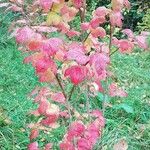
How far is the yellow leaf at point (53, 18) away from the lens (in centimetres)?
203

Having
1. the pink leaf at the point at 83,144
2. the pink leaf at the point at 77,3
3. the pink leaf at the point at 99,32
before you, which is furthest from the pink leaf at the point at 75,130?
the pink leaf at the point at 77,3

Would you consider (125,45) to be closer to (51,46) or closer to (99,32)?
(99,32)

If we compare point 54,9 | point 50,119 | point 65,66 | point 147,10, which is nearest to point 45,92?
point 50,119

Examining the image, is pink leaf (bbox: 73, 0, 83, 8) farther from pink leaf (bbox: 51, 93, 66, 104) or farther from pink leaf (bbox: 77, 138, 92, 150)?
pink leaf (bbox: 77, 138, 92, 150)

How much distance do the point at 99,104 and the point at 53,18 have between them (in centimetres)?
182

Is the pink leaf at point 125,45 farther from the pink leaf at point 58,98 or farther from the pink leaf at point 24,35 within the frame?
the pink leaf at point 24,35

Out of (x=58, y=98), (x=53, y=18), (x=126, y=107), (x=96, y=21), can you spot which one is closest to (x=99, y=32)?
(x=96, y=21)

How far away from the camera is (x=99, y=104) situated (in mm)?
3746

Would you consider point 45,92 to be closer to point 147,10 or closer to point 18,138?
point 18,138

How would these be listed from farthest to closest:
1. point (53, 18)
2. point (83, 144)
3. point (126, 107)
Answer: point (126, 107)
point (83, 144)
point (53, 18)

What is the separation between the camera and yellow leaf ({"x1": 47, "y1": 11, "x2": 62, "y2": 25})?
203cm

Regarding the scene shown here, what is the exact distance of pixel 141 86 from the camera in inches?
167

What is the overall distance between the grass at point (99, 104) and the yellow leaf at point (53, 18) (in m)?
1.06

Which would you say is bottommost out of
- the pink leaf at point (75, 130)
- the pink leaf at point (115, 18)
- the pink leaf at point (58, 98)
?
the pink leaf at point (75, 130)
